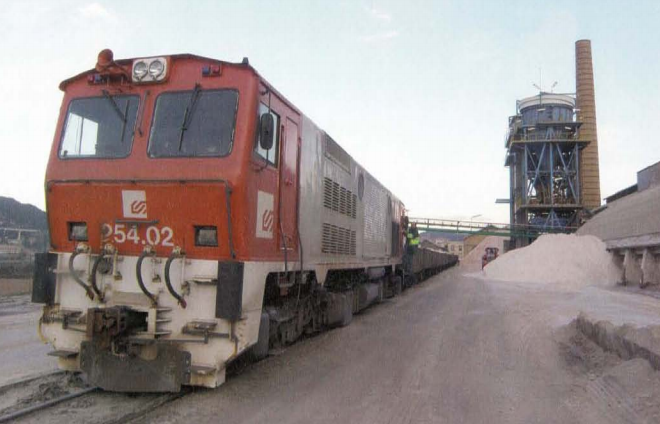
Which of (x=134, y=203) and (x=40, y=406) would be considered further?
(x=134, y=203)

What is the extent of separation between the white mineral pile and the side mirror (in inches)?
997

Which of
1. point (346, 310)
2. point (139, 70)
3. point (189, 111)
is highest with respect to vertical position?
point (139, 70)

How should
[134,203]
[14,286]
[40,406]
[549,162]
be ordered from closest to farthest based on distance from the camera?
1. [40,406]
2. [134,203]
3. [14,286]
4. [549,162]

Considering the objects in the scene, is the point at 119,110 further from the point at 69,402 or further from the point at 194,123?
the point at 69,402

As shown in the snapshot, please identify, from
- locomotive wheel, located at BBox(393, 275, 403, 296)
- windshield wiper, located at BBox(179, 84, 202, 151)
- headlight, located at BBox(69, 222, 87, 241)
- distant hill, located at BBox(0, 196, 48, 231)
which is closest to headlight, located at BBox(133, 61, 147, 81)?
windshield wiper, located at BBox(179, 84, 202, 151)

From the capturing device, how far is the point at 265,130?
6113mm

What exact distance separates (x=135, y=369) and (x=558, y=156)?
170 ft

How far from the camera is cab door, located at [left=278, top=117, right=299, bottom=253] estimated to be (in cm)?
695

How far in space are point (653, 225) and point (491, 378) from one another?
2327 centimetres

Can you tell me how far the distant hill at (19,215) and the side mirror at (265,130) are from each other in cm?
4177

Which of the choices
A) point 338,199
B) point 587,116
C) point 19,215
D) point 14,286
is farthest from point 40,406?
point 587,116

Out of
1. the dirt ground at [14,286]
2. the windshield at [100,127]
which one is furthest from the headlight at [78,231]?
the dirt ground at [14,286]

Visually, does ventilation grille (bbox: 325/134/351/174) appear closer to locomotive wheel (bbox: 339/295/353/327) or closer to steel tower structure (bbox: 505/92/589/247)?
locomotive wheel (bbox: 339/295/353/327)

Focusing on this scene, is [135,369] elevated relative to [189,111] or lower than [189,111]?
lower
